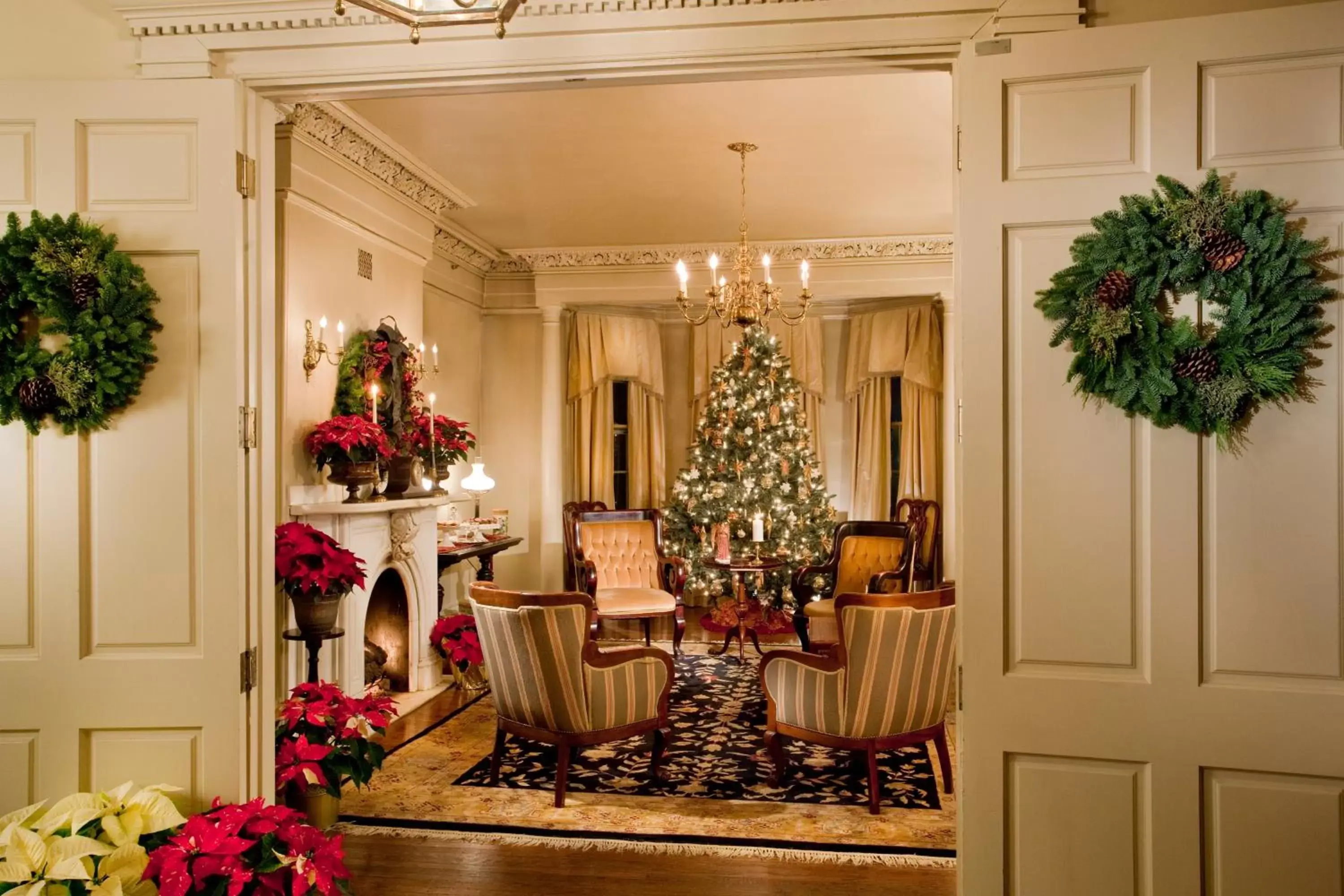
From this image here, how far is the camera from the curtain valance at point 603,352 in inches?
327

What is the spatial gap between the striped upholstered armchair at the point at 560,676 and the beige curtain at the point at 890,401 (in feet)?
15.6

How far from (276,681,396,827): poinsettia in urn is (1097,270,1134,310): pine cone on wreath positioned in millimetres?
2651

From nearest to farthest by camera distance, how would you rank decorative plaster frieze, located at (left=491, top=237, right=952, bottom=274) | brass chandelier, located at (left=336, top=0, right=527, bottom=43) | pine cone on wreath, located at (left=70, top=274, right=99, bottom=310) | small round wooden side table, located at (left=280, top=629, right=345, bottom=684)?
1. brass chandelier, located at (left=336, top=0, right=527, bottom=43)
2. pine cone on wreath, located at (left=70, top=274, right=99, bottom=310)
3. small round wooden side table, located at (left=280, top=629, right=345, bottom=684)
4. decorative plaster frieze, located at (left=491, top=237, right=952, bottom=274)

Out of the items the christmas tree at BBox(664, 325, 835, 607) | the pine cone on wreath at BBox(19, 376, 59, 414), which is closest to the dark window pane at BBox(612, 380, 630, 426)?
the christmas tree at BBox(664, 325, 835, 607)

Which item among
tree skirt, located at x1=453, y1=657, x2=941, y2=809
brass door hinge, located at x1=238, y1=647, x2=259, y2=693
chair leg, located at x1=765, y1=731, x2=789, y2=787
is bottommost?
tree skirt, located at x1=453, y1=657, x2=941, y2=809

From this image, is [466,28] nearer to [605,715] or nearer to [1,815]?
[1,815]

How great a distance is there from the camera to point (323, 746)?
3.08m

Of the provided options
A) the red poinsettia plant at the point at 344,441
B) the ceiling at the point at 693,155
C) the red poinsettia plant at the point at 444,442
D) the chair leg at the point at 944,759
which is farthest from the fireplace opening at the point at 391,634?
the chair leg at the point at 944,759

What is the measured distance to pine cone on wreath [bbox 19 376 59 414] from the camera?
6.28ft

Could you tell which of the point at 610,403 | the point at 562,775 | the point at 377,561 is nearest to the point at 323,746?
the point at 562,775

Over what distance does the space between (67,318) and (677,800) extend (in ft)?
9.52

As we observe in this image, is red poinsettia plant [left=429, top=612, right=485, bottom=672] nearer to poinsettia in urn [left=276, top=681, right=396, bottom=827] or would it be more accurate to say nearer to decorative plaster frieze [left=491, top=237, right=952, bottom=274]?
poinsettia in urn [left=276, top=681, right=396, bottom=827]

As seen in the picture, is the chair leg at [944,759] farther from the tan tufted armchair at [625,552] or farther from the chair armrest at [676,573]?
the tan tufted armchair at [625,552]

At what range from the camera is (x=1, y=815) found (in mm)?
1967
